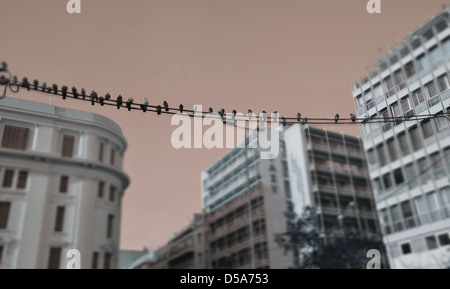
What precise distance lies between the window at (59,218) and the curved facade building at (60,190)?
4cm

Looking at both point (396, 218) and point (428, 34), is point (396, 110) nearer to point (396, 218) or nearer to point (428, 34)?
point (428, 34)

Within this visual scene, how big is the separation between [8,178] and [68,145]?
145 inches

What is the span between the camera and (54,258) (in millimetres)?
22703

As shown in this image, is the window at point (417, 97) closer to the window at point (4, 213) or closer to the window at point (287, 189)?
the window at point (4, 213)

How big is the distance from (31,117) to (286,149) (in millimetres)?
31286

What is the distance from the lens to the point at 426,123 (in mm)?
15375

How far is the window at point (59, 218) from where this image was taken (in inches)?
928

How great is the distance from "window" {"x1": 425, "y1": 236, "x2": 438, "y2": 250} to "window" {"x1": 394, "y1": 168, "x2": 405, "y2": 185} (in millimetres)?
3458

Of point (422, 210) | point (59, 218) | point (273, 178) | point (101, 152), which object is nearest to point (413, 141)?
point (422, 210)

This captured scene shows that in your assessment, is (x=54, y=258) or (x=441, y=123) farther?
(x=54, y=258)

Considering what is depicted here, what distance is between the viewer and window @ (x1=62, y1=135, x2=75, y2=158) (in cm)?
2230

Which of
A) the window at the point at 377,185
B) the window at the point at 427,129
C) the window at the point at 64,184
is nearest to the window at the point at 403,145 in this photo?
the window at the point at 427,129

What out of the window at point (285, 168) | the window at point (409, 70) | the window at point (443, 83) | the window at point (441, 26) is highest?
the window at point (285, 168)
